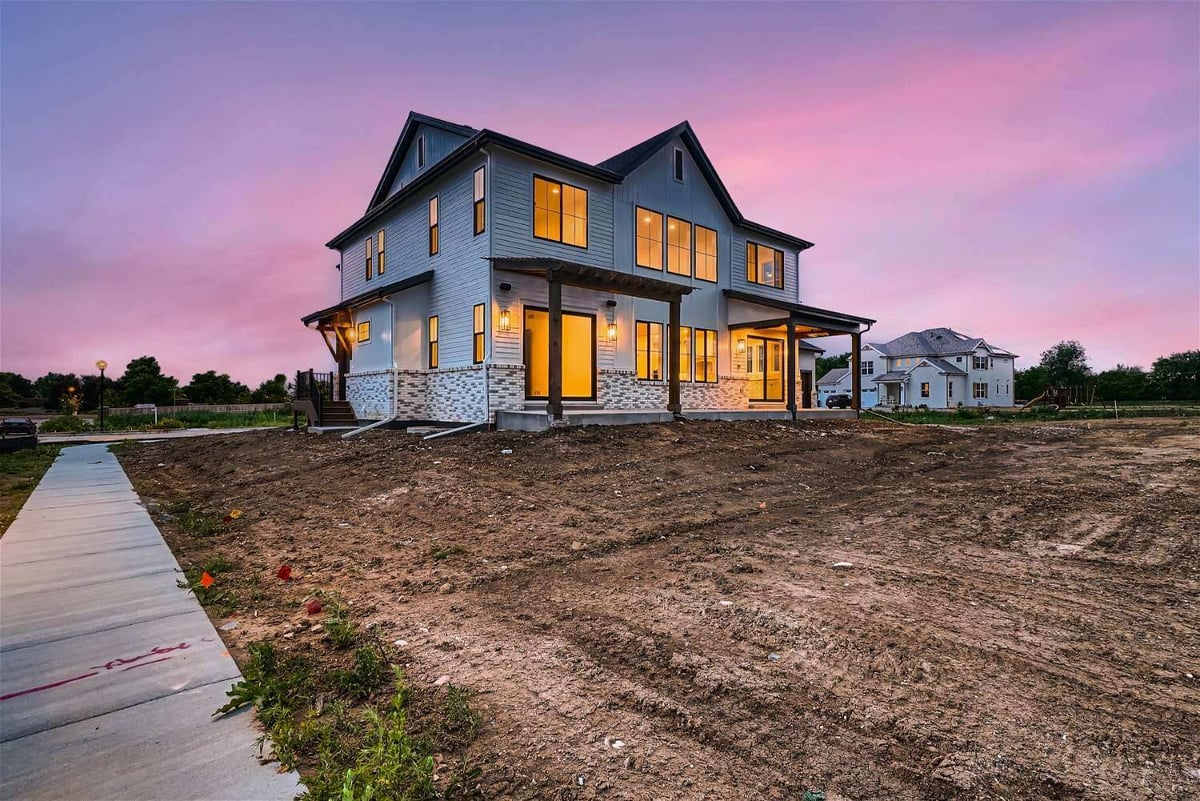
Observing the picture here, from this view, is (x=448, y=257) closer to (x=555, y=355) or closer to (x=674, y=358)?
(x=555, y=355)

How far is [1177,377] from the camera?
50.9 meters

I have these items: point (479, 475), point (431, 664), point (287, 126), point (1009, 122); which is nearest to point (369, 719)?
point (431, 664)

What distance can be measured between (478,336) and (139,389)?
5696cm

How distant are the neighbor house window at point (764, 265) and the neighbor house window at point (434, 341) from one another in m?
12.2

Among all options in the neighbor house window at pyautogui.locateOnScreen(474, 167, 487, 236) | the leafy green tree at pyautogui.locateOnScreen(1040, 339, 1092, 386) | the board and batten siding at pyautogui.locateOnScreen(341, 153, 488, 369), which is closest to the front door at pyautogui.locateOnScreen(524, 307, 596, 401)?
the board and batten siding at pyautogui.locateOnScreen(341, 153, 488, 369)

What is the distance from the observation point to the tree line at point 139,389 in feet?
161

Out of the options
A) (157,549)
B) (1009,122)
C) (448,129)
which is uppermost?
(1009,122)

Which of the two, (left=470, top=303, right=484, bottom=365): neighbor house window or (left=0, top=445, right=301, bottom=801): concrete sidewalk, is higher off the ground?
(left=470, top=303, right=484, bottom=365): neighbor house window

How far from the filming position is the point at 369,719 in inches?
88.2

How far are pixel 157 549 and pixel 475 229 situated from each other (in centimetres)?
1029

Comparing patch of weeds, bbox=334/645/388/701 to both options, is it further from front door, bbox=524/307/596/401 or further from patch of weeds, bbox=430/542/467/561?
front door, bbox=524/307/596/401

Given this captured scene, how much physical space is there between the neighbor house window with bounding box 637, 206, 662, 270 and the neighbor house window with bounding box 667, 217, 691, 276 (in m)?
0.46

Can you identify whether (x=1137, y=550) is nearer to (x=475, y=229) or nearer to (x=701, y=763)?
(x=701, y=763)

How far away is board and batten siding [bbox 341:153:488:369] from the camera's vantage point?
43.6 feet
